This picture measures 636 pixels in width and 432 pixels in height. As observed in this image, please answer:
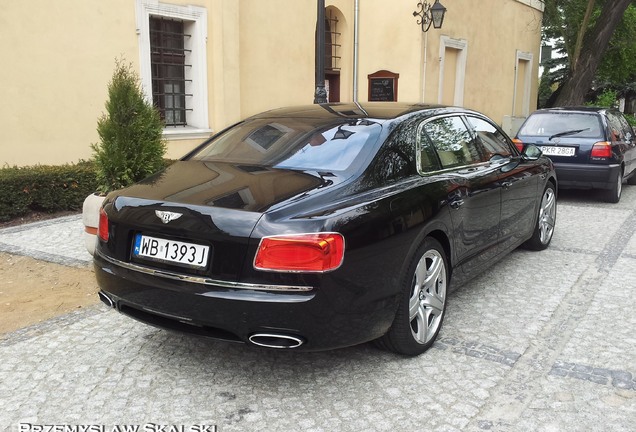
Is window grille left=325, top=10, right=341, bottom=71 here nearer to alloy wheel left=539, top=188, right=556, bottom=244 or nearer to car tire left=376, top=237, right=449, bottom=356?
alloy wheel left=539, top=188, right=556, bottom=244

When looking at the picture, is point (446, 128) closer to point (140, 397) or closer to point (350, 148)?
point (350, 148)

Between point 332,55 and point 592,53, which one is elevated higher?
point 592,53

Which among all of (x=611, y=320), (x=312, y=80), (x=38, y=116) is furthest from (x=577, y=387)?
(x=312, y=80)

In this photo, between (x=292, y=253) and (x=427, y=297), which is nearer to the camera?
(x=292, y=253)

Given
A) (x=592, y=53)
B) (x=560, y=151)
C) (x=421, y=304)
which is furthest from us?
(x=592, y=53)

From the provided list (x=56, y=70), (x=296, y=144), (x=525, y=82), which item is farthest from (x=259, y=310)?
(x=525, y=82)

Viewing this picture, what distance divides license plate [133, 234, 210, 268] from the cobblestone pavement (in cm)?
76

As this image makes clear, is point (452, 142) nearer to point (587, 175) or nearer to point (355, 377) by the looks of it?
point (355, 377)

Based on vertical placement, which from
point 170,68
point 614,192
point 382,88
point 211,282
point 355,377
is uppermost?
point 170,68

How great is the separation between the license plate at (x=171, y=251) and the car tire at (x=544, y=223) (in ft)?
13.9

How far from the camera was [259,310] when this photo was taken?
3004 mm

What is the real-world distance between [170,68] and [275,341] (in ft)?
30.1

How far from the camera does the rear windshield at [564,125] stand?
971cm

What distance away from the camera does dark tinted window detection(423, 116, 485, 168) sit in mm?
4430
